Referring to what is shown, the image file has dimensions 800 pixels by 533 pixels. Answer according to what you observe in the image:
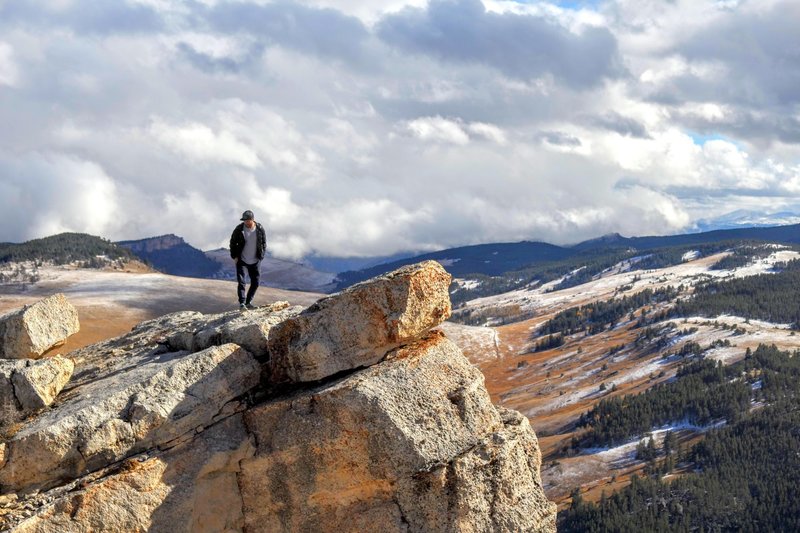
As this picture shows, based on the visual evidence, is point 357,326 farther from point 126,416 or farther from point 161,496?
point 161,496

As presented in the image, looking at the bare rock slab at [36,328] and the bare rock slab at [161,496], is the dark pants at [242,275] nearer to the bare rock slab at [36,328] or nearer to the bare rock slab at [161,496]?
the bare rock slab at [36,328]

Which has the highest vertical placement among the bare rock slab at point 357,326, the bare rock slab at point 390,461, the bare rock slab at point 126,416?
the bare rock slab at point 357,326

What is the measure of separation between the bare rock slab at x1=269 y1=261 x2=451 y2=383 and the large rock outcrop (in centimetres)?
5

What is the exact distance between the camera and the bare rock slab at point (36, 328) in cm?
3027

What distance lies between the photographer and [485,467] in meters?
24.6

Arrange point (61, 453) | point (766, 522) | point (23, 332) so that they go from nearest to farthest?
point (61, 453) → point (23, 332) → point (766, 522)

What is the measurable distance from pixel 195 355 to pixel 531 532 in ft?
43.1

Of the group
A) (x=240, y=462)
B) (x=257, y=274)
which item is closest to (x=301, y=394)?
(x=240, y=462)

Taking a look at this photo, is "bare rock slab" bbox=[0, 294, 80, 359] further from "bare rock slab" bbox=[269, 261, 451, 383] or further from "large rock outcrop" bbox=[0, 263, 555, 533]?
"bare rock slab" bbox=[269, 261, 451, 383]

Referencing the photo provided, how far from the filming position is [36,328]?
30938mm

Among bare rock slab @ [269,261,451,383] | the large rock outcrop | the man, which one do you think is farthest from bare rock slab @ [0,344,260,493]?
the man

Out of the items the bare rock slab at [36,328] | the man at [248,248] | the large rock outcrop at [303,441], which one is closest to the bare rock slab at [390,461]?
the large rock outcrop at [303,441]

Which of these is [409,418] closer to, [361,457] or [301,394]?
[361,457]

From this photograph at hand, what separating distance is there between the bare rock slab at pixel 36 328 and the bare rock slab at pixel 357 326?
1183 centimetres
